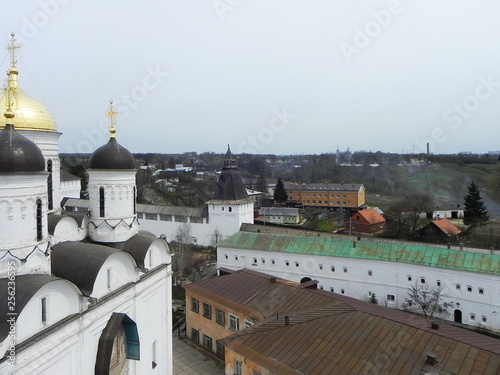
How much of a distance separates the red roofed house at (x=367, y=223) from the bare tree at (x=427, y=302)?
63.5ft

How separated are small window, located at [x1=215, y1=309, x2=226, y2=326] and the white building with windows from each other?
8.29 m

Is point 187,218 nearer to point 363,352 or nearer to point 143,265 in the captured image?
point 143,265

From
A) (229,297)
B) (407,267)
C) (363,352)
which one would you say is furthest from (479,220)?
(363,352)

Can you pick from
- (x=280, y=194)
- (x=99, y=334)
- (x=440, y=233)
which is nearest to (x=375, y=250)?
(x=440, y=233)

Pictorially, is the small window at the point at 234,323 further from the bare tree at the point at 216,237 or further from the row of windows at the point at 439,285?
the bare tree at the point at 216,237

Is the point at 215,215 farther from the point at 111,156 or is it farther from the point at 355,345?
the point at 355,345

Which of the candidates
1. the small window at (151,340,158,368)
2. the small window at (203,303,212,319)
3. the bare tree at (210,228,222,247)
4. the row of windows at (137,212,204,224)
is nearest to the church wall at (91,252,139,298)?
the small window at (151,340,158,368)

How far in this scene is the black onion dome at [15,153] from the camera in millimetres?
8266

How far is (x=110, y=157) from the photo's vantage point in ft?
41.9

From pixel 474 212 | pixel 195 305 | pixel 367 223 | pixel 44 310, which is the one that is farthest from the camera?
pixel 367 223

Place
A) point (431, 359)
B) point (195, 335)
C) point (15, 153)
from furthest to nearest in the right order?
point (195, 335)
point (431, 359)
point (15, 153)

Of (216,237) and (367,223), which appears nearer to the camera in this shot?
(216,237)

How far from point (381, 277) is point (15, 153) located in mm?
18465

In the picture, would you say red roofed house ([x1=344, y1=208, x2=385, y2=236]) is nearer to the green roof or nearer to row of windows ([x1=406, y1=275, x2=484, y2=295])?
the green roof
